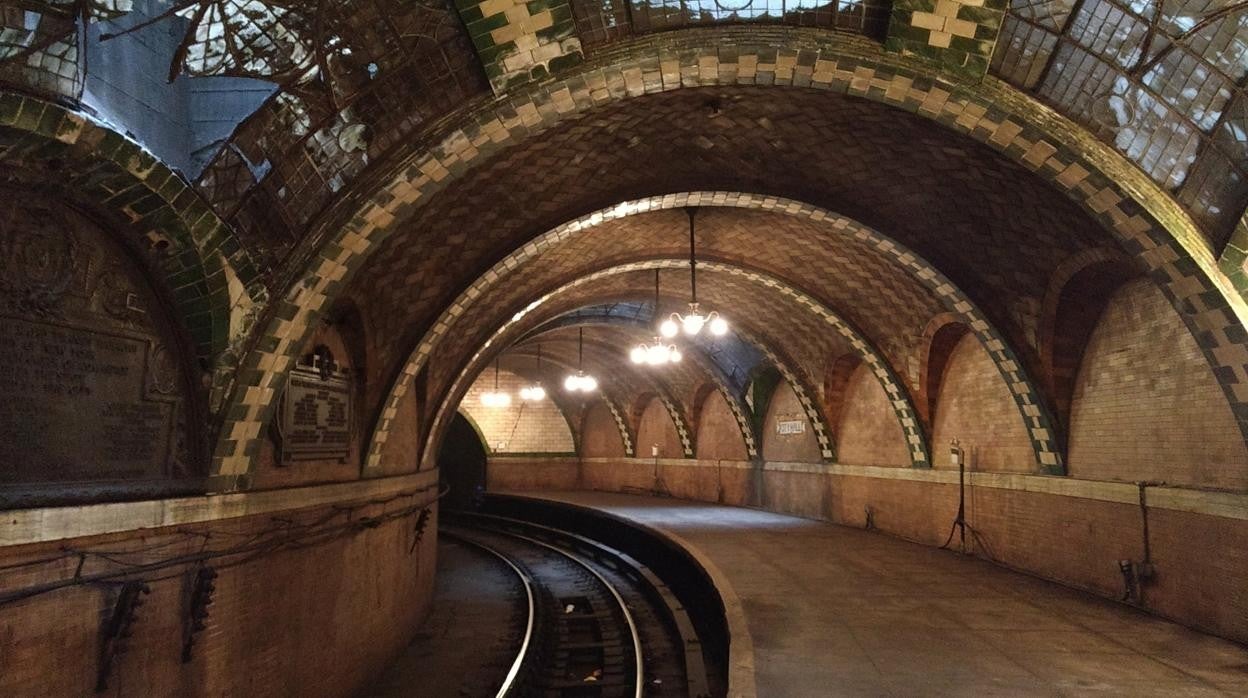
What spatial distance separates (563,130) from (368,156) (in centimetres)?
232

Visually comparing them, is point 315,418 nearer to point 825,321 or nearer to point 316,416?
point 316,416

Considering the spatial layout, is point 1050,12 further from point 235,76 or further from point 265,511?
point 265,511

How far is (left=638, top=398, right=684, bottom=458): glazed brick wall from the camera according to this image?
22.1 metres

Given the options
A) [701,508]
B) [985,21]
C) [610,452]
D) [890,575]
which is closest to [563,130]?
[985,21]

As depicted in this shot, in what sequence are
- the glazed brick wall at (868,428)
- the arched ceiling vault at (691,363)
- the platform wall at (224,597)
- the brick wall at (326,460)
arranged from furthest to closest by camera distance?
1. the arched ceiling vault at (691,363)
2. the glazed brick wall at (868,428)
3. the brick wall at (326,460)
4. the platform wall at (224,597)

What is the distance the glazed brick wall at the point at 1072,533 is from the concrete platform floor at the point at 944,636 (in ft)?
0.69

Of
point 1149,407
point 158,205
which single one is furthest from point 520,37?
point 1149,407

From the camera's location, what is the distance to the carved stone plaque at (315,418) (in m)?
6.55

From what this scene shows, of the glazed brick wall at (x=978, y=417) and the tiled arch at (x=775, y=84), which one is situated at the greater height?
the tiled arch at (x=775, y=84)

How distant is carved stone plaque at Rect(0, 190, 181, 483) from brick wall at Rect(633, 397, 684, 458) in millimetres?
17321

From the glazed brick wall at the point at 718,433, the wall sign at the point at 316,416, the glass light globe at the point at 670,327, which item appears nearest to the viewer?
the wall sign at the point at 316,416

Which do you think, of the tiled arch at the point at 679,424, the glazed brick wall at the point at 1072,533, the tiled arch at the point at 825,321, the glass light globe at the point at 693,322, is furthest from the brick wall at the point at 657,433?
the glass light globe at the point at 693,322

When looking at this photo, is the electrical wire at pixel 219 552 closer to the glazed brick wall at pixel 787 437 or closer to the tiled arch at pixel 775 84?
the tiled arch at pixel 775 84

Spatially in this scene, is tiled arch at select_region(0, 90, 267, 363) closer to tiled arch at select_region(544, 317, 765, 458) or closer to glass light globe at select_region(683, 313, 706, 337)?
glass light globe at select_region(683, 313, 706, 337)
